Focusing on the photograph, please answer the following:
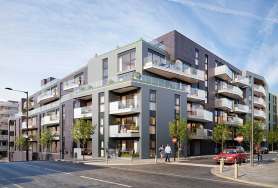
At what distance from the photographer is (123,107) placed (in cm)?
3747

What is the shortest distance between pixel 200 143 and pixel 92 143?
17175mm

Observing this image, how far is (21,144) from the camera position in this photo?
233 feet

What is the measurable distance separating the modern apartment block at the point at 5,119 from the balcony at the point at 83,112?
6045 cm

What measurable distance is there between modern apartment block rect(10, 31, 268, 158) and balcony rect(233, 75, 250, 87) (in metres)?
2.37

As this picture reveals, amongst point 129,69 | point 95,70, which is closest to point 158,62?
point 129,69

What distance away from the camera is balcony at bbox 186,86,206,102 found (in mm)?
45188

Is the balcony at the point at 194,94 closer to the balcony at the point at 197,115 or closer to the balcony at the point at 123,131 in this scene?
the balcony at the point at 197,115

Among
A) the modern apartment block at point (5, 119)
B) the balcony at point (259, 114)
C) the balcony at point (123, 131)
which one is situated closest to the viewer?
the balcony at point (123, 131)

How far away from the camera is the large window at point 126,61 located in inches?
1636

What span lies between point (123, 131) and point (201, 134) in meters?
14.0

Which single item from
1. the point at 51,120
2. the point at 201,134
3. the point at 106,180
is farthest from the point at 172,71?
the point at 106,180

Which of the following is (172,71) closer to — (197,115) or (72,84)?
(197,115)

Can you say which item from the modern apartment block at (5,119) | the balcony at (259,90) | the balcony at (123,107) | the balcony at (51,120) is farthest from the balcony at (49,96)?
the balcony at (259,90)

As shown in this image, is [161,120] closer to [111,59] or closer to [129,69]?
[129,69]
